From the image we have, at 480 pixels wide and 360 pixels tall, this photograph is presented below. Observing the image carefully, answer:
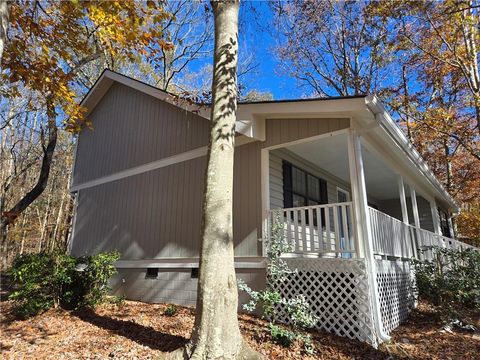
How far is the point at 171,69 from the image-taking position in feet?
62.5

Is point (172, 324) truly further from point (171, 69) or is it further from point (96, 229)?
point (171, 69)

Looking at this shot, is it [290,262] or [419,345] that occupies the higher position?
[290,262]

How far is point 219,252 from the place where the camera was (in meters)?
3.67

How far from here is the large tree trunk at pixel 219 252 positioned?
348 cm

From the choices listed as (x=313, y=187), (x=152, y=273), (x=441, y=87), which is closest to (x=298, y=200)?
(x=313, y=187)

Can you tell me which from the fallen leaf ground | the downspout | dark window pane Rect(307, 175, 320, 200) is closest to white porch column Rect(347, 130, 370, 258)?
the downspout

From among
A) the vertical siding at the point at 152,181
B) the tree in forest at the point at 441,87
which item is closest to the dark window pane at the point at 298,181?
the vertical siding at the point at 152,181

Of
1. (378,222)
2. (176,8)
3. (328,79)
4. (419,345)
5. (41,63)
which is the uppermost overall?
(176,8)

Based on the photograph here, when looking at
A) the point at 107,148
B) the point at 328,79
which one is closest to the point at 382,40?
the point at 328,79

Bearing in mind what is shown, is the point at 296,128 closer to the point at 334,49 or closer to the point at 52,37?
the point at 52,37

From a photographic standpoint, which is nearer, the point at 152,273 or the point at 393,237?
the point at 393,237

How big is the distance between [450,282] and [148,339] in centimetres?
591

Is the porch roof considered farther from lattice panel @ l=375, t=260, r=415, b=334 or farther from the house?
lattice panel @ l=375, t=260, r=415, b=334

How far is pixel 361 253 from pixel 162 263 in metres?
4.71
